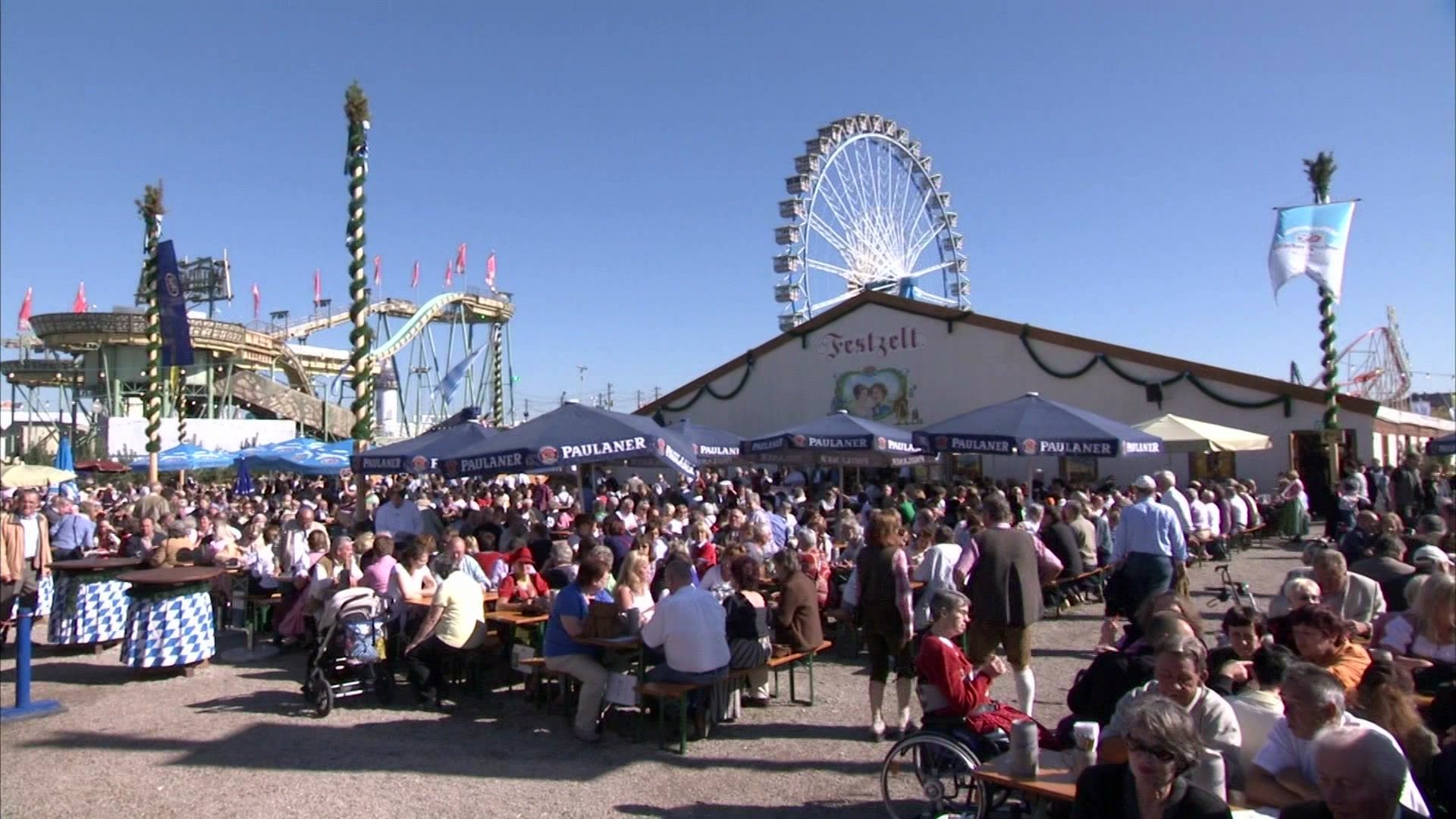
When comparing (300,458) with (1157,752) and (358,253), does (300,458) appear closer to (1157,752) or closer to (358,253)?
(358,253)

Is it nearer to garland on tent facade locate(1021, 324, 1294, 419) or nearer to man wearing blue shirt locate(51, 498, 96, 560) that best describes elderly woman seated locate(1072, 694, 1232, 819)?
man wearing blue shirt locate(51, 498, 96, 560)

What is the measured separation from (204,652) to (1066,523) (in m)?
8.51

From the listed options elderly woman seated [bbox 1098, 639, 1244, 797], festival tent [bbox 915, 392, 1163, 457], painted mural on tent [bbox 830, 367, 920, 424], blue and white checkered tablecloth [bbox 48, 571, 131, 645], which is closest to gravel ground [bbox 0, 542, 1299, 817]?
blue and white checkered tablecloth [bbox 48, 571, 131, 645]

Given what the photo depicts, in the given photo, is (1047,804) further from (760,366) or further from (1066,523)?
(760,366)

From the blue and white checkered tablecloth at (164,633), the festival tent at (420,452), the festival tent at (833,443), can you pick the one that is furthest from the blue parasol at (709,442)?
the blue and white checkered tablecloth at (164,633)

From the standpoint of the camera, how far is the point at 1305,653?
15.0 feet

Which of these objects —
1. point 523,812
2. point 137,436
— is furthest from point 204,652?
point 137,436

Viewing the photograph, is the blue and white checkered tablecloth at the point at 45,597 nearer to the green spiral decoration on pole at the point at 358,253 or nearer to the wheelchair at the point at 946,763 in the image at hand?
the green spiral decoration on pole at the point at 358,253

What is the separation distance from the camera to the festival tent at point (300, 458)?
19703mm

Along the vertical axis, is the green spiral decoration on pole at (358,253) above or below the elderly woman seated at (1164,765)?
above

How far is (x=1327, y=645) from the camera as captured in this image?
454cm

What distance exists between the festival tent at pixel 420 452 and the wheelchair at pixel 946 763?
329 inches

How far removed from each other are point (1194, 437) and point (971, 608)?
11.6 metres

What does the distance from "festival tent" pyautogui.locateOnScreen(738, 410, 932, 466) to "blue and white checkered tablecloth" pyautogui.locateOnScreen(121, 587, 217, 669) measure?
867 cm
